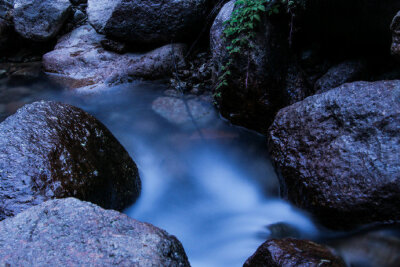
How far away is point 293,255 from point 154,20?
5.06 m

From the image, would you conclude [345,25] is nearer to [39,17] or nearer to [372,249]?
[372,249]

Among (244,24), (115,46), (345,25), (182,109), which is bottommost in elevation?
(182,109)

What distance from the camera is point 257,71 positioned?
3.93m

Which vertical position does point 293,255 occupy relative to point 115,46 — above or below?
below

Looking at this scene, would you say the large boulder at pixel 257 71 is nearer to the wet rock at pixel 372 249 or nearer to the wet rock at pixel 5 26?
the wet rock at pixel 372 249

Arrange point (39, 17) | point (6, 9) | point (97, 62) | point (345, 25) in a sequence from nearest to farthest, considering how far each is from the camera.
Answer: point (345, 25)
point (97, 62)
point (39, 17)
point (6, 9)

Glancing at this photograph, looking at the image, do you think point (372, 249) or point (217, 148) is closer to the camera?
point (372, 249)

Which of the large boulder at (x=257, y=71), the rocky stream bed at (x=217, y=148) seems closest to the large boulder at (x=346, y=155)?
the rocky stream bed at (x=217, y=148)

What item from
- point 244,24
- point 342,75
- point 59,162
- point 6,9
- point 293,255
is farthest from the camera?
point 6,9

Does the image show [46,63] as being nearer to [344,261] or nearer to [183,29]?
[183,29]

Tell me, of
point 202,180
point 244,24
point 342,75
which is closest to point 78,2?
point 244,24

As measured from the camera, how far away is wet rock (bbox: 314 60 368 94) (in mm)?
4047

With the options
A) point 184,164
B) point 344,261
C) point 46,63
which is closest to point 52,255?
point 344,261

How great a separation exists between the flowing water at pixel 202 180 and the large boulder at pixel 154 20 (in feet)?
4.36
